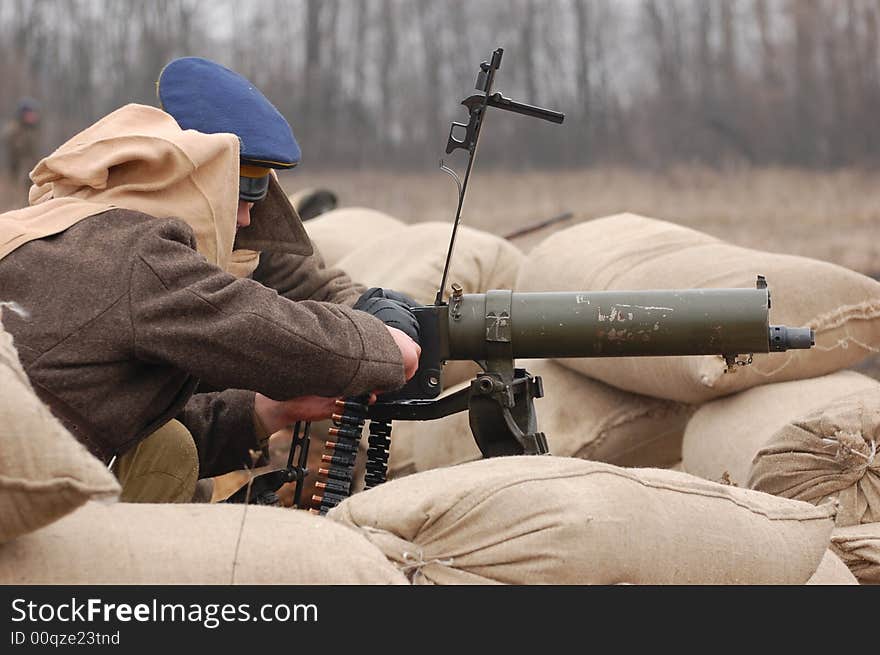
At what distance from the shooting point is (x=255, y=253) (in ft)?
10.0

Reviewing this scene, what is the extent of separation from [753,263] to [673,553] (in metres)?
1.47

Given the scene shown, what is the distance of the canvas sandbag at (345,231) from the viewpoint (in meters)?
5.51

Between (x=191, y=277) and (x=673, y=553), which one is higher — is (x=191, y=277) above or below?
above

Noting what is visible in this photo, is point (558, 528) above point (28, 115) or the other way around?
above

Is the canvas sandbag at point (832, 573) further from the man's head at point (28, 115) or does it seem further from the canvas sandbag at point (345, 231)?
the man's head at point (28, 115)

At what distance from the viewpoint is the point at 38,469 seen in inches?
66.3

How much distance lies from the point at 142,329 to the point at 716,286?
173cm

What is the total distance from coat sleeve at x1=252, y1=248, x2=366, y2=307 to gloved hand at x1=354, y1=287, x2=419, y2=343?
35.5 inches

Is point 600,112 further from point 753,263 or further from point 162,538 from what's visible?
point 162,538

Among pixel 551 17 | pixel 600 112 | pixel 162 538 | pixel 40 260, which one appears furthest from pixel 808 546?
pixel 551 17

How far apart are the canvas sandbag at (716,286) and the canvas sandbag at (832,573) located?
2.49 feet

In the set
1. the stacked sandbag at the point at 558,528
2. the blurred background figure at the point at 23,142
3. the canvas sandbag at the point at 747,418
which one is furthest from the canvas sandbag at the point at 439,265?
the blurred background figure at the point at 23,142

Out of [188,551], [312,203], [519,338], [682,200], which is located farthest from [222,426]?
[682,200]

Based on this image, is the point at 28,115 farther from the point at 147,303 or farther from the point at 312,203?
the point at 147,303
